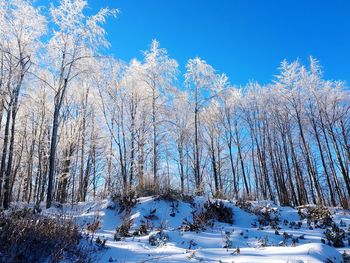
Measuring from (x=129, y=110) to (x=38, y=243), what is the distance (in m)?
14.9

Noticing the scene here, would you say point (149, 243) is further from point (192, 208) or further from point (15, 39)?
point (15, 39)

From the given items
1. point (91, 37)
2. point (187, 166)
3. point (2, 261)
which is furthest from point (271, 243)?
point (187, 166)

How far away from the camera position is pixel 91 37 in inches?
518

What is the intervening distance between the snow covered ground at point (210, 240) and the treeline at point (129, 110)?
12.4 ft

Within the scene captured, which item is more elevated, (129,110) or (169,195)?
(129,110)

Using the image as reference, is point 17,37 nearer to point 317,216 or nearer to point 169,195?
point 169,195

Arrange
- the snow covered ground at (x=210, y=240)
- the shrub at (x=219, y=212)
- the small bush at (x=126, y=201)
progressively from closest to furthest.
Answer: the snow covered ground at (x=210, y=240) < the shrub at (x=219, y=212) < the small bush at (x=126, y=201)

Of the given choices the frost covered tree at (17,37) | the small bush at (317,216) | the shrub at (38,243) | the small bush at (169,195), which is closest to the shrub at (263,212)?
the small bush at (317,216)

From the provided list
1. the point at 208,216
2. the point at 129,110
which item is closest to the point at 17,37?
the point at 129,110

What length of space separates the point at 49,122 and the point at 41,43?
7.17 meters

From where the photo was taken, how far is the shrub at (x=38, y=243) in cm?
359

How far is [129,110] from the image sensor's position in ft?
60.9

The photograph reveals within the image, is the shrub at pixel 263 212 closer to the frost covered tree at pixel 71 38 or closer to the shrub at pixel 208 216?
the shrub at pixel 208 216

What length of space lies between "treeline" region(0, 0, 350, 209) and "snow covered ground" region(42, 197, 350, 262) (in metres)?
3.78
